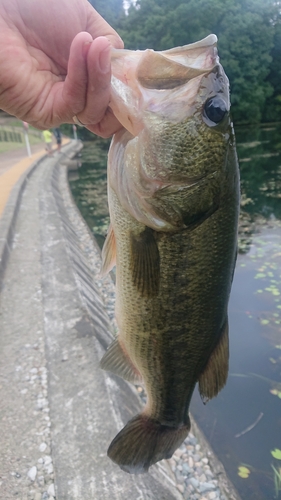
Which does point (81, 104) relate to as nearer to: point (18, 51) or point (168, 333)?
point (18, 51)

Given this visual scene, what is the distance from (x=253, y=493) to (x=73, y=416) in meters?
1.83

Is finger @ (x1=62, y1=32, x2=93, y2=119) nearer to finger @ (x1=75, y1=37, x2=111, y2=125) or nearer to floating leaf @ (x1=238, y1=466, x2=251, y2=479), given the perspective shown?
finger @ (x1=75, y1=37, x2=111, y2=125)

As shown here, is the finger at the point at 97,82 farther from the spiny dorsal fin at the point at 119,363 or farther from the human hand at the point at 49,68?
the spiny dorsal fin at the point at 119,363

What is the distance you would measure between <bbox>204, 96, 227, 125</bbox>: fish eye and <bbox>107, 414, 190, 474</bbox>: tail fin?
146 centimetres

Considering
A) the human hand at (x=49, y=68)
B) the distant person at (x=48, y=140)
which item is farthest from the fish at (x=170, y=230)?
the distant person at (x=48, y=140)

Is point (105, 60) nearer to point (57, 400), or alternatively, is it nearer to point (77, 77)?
point (77, 77)

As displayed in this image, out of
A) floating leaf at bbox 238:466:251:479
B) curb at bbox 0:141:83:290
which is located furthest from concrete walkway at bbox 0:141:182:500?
floating leaf at bbox 238:466:251:479

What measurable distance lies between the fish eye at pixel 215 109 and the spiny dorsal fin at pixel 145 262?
Answer: 0.52 metres

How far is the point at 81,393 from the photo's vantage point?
2627 millimetres

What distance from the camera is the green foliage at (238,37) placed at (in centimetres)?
3953

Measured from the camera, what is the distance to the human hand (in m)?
1.49

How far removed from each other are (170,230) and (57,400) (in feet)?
5.20

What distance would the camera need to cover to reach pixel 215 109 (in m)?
1.54

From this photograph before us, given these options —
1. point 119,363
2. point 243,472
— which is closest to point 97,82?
point 119,363
